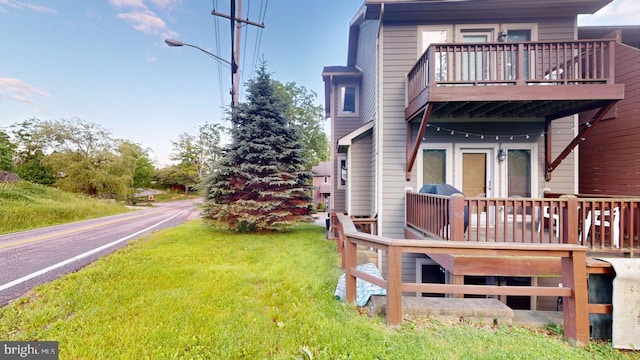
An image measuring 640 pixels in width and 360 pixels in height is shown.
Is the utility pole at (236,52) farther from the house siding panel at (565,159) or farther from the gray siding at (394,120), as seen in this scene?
the house siding panel at (565,159)

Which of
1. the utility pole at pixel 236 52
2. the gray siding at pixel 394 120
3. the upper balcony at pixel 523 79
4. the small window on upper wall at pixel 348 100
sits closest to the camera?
the upper balcony at pixel 523 79

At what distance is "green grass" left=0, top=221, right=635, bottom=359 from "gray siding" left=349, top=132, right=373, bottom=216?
3346 millimetres

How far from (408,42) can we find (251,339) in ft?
21.6

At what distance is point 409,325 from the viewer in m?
2.44

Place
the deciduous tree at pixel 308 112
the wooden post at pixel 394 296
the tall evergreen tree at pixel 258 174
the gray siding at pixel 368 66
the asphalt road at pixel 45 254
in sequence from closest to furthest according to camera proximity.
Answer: the wooden post at pixel 394 296, the asphalt road at pixel 45 254, the gray siding at pixel 368 66, the tall evergreen tree at pixel 258 174, the deciduous tree at pixel 308 112

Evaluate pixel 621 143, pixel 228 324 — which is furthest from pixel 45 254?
pixel 621 143

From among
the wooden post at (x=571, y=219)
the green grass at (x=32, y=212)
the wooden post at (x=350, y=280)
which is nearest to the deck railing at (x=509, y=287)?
the wooden post at (x=350, y=280)

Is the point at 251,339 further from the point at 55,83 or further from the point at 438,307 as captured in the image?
the point at 55,83

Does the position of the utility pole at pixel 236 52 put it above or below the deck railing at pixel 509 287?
above

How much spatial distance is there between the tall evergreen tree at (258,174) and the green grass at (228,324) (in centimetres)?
365

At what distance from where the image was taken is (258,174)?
7957mm

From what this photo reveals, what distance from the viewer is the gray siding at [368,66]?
22.6 feet

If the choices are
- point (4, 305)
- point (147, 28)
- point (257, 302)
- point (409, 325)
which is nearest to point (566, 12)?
point (409, 325)
